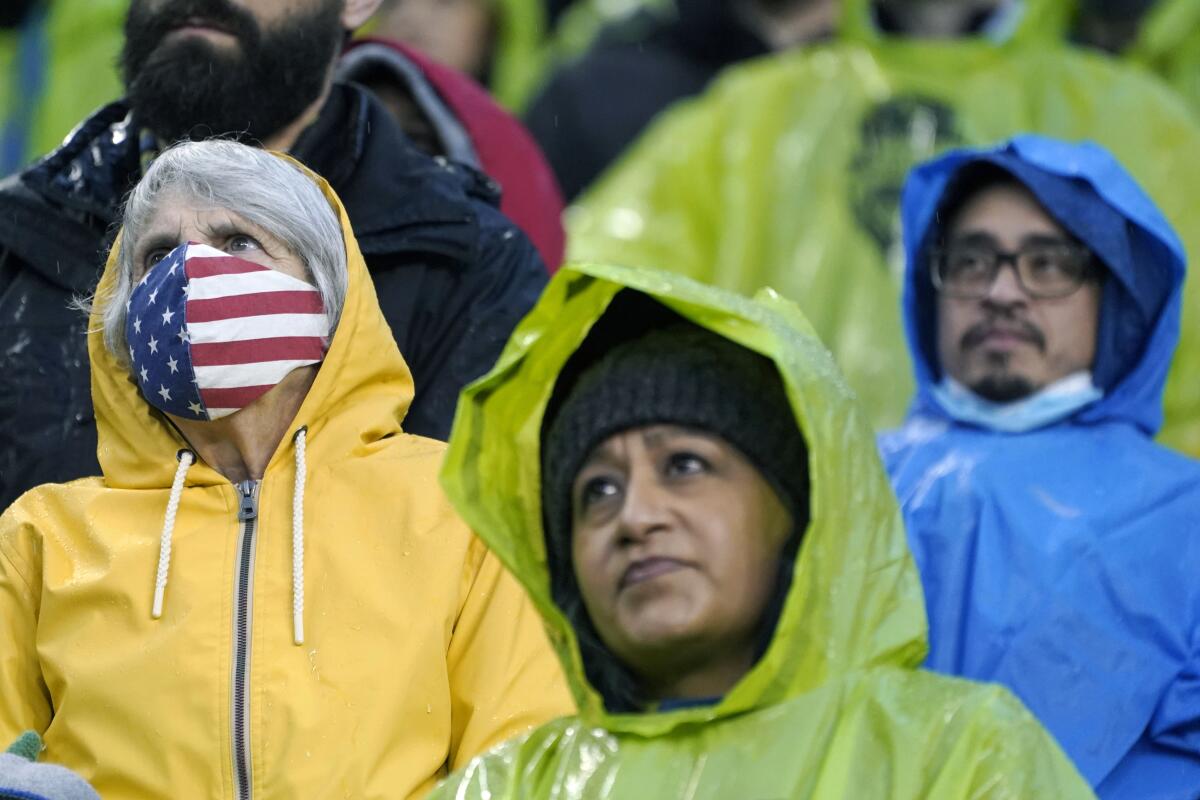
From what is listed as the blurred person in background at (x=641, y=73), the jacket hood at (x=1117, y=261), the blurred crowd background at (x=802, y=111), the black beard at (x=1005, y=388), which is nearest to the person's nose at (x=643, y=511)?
the black beard at (x=1005, y=388)

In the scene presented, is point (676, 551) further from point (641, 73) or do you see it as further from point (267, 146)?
point (641, 73)

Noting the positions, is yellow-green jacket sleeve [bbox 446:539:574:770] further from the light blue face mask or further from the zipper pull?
the light blue face mask

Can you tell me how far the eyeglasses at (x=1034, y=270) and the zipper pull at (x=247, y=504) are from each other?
6.58 feet

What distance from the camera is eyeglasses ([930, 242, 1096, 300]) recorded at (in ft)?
17.9

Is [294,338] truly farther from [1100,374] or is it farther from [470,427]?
[1100,374]

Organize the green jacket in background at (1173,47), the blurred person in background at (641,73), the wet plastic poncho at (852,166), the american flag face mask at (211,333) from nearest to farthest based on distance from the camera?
the american flag face mask at (211,333), the wet plastic poncho at (852,166), the blurred person in background at (641,73), the green jacket in background at (1173,47)

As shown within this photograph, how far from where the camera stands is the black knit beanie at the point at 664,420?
3.71m

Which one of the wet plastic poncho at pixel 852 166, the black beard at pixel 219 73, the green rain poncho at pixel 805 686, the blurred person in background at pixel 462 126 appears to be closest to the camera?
the green rain poncho at pixel 805 686

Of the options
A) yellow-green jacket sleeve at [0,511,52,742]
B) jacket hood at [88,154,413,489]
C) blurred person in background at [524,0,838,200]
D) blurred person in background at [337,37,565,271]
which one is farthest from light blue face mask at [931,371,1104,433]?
→ blurred person in background at [524,0,838,200]

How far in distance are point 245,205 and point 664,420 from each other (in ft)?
2.80

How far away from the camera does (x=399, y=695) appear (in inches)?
151

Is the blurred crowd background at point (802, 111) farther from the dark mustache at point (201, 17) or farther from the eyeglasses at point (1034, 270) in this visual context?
the dark mustache at point (201, 17)

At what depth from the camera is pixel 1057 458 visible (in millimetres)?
5309

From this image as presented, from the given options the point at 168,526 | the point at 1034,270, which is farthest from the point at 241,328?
the point at 1034,270
